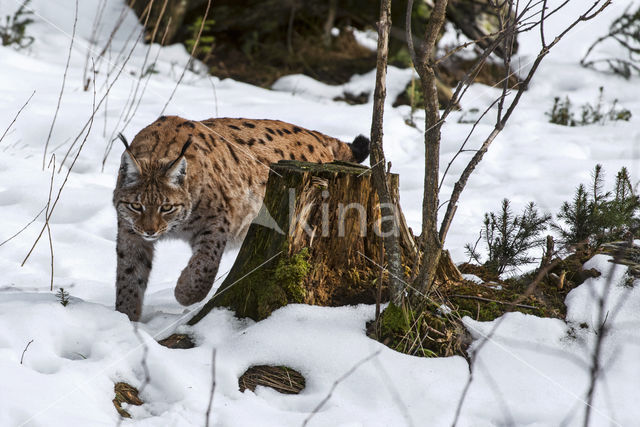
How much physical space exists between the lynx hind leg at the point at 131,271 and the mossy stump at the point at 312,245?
71 cm

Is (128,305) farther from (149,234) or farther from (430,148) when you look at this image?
(430,148)

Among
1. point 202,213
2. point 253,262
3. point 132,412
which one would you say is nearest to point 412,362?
point 253,262

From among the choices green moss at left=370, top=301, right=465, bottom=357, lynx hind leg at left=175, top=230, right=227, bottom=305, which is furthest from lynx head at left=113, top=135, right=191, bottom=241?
green moss at left=370, top=301, right=465, bottom=357

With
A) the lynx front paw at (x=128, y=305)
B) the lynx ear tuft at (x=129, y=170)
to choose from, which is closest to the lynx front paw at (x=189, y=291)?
the lynx front paw at (x=128, y=305)

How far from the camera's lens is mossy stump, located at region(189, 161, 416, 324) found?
120 inches

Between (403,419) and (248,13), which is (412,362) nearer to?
(403,419)

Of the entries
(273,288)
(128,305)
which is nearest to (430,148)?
(273,288)

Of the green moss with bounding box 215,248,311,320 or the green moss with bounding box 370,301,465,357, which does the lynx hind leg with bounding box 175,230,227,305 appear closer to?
the green moss with bounding box 215,248,311,320

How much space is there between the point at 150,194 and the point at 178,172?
209 millimetres

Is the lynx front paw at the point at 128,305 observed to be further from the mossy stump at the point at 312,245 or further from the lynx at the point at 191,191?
the mossy stump at the point at 312,245

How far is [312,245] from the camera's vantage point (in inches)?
123

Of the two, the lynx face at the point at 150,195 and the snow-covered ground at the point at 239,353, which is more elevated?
the lynx face at the point at 150,195

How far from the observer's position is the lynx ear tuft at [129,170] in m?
3.62

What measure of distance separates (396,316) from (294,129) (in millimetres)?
2338
